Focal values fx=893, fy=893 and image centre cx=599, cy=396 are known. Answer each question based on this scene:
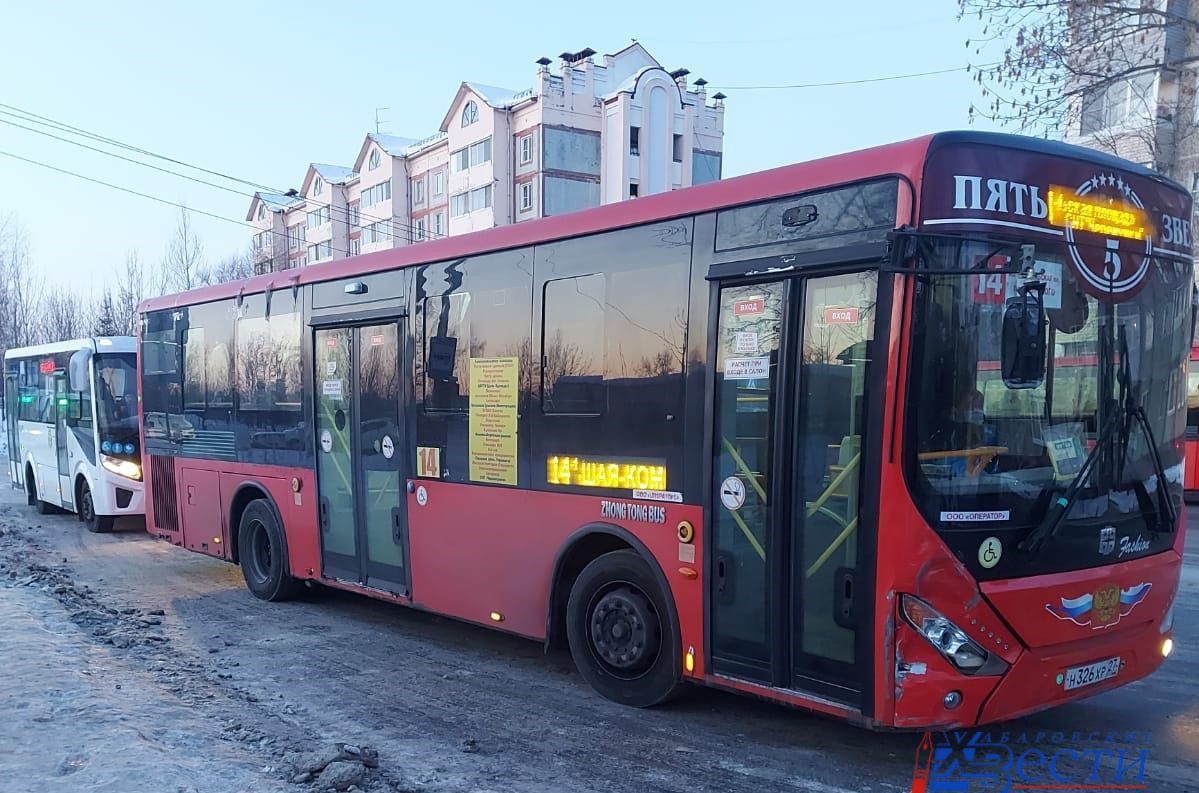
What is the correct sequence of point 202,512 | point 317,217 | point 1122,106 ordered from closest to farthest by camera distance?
point 202,512
point 1122,106
point 317,217

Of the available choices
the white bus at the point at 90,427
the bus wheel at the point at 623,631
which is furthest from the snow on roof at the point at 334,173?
the bus wheel at the point at 623,631

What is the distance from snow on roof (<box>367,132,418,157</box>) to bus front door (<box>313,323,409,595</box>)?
51.0 metres

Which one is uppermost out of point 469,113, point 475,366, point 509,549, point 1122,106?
point 469,113

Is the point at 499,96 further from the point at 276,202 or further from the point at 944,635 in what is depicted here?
the point at 944,635

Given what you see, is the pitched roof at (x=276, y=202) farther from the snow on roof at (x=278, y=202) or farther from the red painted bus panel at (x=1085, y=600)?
the red painted bus panel at (x=1085, y=600)

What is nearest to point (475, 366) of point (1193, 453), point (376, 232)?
point (1193, 453)

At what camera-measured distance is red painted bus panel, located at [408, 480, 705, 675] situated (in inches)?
207

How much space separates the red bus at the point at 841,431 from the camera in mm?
4172

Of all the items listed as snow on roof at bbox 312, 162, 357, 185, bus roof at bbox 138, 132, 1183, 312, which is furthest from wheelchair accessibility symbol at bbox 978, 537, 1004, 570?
snow on roof at bbox 312, 162, 357, 185

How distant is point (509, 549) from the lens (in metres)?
6.45

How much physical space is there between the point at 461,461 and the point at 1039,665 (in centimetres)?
416

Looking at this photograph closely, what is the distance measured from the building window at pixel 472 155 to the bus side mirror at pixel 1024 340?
46274 millimetres

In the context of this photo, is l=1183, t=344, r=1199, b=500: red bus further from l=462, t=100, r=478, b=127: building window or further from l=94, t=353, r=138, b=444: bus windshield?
l=462, t=100, r=478, b=127: building window

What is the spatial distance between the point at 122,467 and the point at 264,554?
6.41 meters
